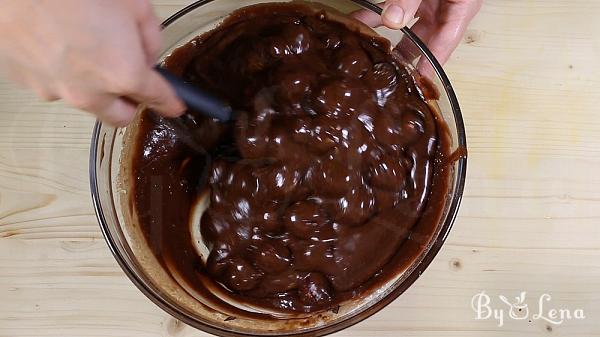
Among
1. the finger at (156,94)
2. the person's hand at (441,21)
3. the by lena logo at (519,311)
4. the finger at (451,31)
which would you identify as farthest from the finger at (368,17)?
the by lena logo at (519,311)

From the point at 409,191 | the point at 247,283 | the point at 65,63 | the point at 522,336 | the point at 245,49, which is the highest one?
the point at 65,63

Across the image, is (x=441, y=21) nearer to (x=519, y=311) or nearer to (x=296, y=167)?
(x=296, y=167)

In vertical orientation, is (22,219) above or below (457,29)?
below

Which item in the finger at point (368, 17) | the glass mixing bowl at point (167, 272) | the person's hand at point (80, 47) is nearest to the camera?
the person's hand at point (80, 47)

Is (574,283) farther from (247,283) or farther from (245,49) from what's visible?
(245,49)

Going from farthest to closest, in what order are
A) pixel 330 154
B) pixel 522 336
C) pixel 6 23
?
pixel 522 336 → pixel 330 154 → pixel 6 23

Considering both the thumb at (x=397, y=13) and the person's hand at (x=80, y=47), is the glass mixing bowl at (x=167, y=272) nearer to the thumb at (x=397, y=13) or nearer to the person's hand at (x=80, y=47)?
the thumb at (x=397, y=13)

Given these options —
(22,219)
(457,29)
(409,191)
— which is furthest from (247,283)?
(457,29)
